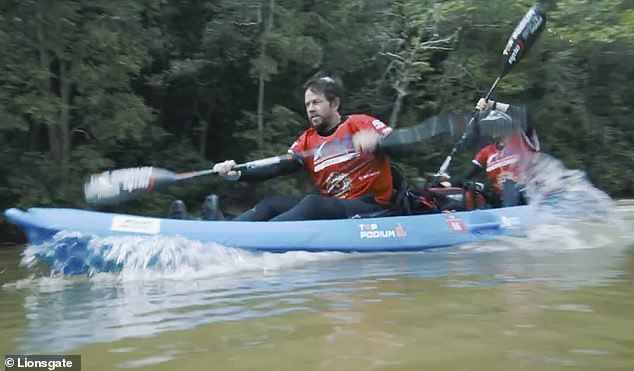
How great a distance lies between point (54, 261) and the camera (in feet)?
15.9

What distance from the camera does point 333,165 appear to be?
5.87m

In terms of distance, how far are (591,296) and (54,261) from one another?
3192 mm

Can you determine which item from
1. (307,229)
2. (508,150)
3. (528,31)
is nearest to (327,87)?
(307,229)

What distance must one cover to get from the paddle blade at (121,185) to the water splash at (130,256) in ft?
2.56

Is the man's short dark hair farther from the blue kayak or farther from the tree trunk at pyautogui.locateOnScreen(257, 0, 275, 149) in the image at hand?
the tree trunk at pyautogui.locateOnScreen(257, 0, 275, 149)

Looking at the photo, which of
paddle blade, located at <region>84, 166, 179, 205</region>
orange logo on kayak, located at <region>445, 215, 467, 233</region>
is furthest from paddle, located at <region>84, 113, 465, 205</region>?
orange logo on kayak, located at <region>445, 215, 467, 233</region>

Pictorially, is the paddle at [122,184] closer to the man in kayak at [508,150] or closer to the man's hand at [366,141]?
the man's hand at [366,141]

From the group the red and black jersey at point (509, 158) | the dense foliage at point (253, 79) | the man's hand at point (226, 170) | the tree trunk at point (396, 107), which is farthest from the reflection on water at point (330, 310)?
the tree trunk at point (396, 107)

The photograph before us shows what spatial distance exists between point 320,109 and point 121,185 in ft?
5.17

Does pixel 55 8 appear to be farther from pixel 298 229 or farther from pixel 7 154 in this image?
pixel 298 229

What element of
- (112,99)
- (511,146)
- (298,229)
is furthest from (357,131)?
(112,99)

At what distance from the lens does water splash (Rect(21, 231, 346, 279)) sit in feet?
15.8

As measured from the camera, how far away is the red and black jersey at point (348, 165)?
5809 mm

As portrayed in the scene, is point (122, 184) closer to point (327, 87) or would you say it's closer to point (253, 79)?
point (327, 87)
